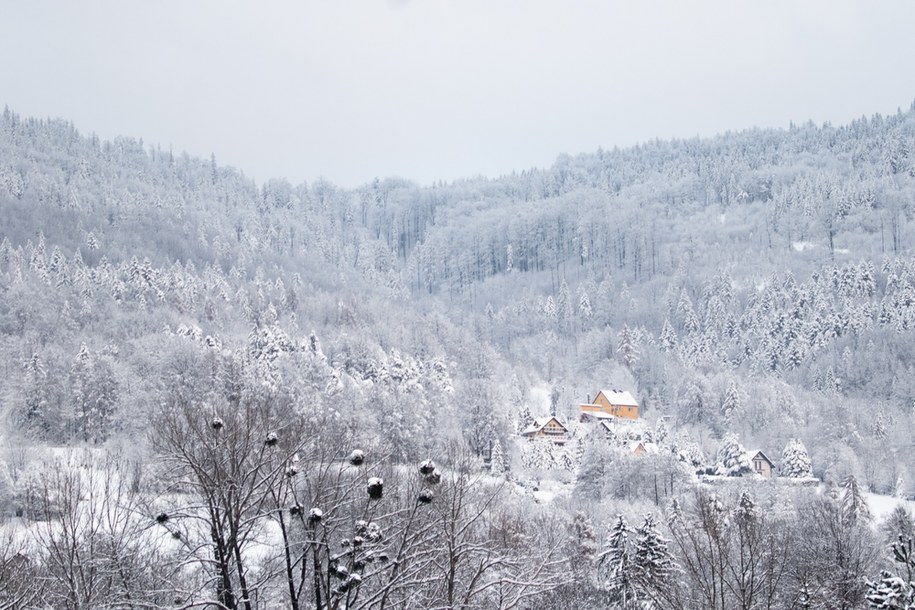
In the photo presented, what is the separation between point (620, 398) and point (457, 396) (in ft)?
80.0

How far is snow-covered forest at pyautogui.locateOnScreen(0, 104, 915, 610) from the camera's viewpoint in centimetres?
1187

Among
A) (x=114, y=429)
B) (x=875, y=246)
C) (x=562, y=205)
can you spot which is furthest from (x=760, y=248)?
(x=114, y=429)

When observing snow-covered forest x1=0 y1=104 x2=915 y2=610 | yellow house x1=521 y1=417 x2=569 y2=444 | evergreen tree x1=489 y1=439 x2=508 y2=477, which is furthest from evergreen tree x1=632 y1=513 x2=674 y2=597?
yellow house x1=521 y1=417 x2=569 y2=444

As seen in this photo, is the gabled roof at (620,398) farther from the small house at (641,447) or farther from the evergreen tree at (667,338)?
the evergreen tree at (667,338)

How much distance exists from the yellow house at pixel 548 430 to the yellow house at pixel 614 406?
1029cm

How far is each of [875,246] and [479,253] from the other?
8417 centimetres

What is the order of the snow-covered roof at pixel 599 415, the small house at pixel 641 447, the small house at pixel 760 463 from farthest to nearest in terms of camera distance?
the snow-covered roof at pixel 599 415 < the small house at pixel 760 463 < the small house at pixel 641 447

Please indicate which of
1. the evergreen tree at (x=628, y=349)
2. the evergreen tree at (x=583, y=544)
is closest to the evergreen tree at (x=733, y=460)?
the evergreen tree at (x=583, y=544)

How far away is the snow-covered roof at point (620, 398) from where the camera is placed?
308 feet

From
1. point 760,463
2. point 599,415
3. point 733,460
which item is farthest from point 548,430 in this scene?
point 760,463

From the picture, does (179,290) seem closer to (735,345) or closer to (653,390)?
(653,390)

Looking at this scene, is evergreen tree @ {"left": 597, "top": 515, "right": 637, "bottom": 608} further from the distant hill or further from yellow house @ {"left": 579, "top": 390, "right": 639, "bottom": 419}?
yellow house @ {"left": 579, "top": 390, "right": 639, "bottom": 419}

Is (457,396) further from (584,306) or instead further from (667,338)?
(584,306)

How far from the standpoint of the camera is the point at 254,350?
268ft
